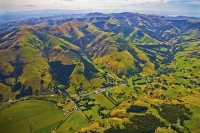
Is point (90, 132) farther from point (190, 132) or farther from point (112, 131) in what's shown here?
point (190, 132)

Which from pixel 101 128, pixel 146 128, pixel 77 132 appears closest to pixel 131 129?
pixel 146 128

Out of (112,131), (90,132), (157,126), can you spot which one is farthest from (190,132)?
(90,132)

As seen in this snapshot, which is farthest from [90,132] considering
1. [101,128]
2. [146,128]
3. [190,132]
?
[190,132]

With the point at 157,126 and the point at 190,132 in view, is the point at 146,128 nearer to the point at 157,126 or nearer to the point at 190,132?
the point at 157,126

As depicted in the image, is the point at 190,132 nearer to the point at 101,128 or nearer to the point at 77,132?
the point at 101,128

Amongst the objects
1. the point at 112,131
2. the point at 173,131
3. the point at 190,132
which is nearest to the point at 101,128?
the point at 112,131

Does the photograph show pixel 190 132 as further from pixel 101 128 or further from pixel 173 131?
pixel 101 128
